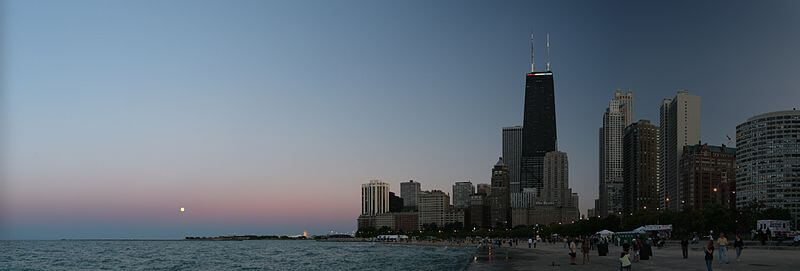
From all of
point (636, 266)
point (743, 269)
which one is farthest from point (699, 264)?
point (743, 269)

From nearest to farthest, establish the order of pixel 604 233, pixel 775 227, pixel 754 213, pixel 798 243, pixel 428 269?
pixel 798 243, pixel 428 269, pixel 775 227, pixel 604 233, pixel 754 213

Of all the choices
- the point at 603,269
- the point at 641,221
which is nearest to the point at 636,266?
the point at 603,269

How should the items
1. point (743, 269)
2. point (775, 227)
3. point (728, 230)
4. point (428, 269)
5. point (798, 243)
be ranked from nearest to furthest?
point (743, 269)
point (798, 243)
point (428, 269)
point (775, 227)
point (728, 230)

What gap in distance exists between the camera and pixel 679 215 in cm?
13438

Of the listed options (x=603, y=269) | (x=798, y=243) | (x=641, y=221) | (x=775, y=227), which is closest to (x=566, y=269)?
(x=603, y=269)

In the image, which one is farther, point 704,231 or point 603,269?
point 704,231

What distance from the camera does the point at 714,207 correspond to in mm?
125312

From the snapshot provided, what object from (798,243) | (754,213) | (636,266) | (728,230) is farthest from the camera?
(754,213)

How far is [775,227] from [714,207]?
47965 millimetres

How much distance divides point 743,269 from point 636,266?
6.72m

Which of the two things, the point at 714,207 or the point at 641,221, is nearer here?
the point at 714,207

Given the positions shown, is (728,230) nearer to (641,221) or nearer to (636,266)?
(641,221)

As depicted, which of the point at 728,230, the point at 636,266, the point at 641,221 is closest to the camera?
the point at 636,266

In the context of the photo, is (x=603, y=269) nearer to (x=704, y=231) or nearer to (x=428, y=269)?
(x=428, y=269)
